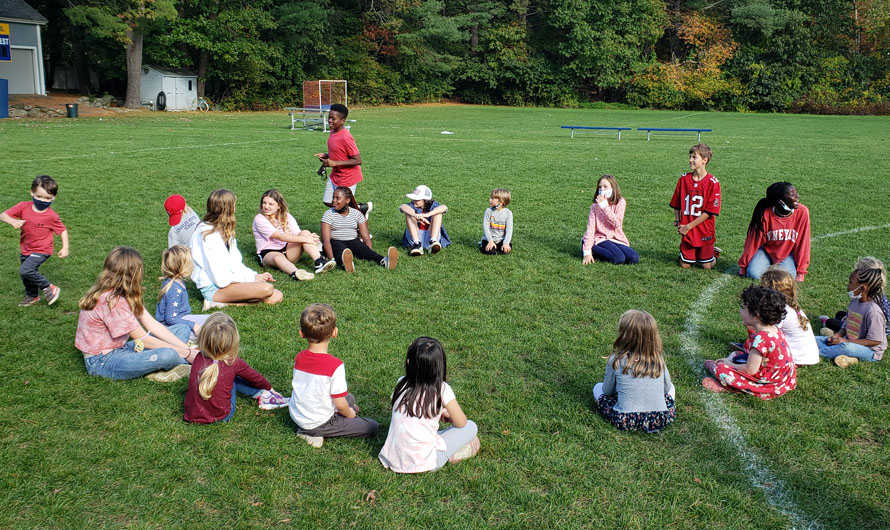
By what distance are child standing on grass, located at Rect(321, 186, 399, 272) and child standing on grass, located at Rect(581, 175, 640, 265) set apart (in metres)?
2.50

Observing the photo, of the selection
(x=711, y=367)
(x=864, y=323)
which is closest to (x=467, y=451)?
(x=711, y=367)

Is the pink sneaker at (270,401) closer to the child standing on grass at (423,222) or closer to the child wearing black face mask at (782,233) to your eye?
the child standing on grass at (423,222)

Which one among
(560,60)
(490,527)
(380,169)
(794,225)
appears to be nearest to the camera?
(490,527)

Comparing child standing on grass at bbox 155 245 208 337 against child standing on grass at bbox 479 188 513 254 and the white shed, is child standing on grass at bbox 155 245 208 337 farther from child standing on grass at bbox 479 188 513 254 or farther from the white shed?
the white shed

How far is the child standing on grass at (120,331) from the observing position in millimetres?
5074

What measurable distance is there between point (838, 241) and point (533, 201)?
5.04 meters

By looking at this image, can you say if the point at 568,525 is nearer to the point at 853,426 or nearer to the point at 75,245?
the point at 853,426

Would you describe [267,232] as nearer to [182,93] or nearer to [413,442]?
[413,442]

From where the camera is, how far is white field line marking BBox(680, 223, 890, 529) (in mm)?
3752

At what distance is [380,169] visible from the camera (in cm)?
1648

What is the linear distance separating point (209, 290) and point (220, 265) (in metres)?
0.29

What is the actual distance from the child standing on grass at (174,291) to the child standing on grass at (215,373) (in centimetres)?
151

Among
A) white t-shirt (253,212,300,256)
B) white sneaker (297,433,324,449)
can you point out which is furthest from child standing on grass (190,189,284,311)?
white sneaker (297,433,324,449)

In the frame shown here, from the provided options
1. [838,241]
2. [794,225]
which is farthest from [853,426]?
[838,241]
